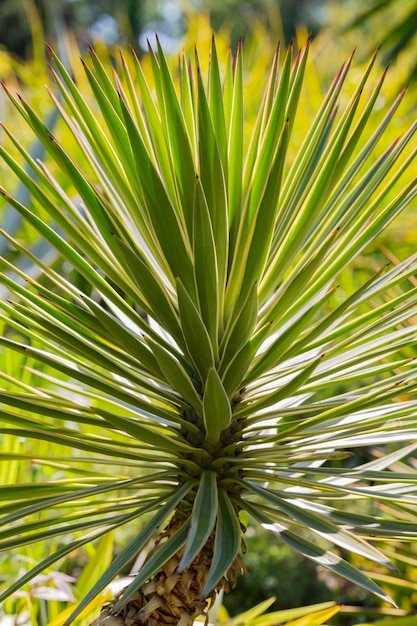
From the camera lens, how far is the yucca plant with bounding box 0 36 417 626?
0.64 meters

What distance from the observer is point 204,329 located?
0.65m

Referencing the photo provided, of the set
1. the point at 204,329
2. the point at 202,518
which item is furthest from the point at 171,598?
the point at 204,329

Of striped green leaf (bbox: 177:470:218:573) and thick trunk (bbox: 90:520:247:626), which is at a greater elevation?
striped green leaf (bbox: 177:470:218:573)

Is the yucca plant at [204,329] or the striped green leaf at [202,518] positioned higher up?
the yucca plant at [204,329]

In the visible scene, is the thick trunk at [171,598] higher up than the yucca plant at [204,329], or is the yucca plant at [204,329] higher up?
the yucca plant at [204,329]

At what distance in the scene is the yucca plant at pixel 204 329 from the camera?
0.64 m

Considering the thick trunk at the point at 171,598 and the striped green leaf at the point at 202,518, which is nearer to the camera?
the striped green leaf at the point at 202,518

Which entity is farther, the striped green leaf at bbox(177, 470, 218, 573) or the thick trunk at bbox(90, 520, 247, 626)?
the thick trunk at bbox(90, 520, 247, 626)

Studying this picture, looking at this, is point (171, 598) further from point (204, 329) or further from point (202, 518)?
point (204, 329)

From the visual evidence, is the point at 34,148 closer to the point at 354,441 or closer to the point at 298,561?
the point at 354,441

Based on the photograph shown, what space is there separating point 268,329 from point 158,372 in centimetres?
13

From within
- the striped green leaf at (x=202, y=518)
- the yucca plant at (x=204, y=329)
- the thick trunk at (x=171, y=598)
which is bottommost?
the thick trunk at (x=171, y=598)

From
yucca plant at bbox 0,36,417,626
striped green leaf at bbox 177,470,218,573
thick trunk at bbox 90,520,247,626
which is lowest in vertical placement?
thick trunk at bbox 90,520,247,626

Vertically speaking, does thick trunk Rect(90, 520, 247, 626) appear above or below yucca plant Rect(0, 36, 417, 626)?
below
